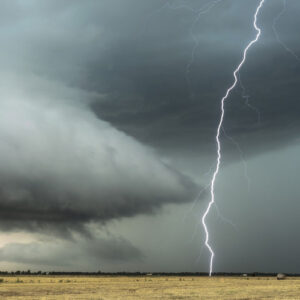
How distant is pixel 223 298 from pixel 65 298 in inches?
402

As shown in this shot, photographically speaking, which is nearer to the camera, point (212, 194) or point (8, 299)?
point (8, 299)

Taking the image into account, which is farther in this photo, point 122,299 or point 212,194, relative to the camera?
point 212,194

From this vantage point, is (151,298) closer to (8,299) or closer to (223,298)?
(223,298)

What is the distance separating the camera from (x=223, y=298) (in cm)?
2956

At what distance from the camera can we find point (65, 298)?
29750 millimetres

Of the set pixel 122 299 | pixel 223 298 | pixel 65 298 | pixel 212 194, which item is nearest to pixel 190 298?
pixel 223 298

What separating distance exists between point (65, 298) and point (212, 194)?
15598mm

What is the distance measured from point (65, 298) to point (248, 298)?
11949 millimetres

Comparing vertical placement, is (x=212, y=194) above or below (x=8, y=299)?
above

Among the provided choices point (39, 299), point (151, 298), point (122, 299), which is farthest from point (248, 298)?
point (39, 299)

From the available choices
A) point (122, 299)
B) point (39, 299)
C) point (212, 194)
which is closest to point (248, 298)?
point (122, 299)

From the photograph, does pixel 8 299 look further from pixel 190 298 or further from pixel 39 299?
pixel 190 298

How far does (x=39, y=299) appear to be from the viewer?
29.0 meters

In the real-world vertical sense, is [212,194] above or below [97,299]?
above
